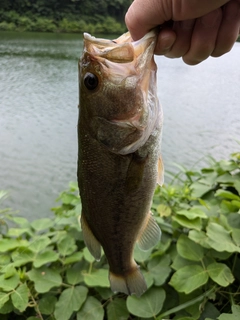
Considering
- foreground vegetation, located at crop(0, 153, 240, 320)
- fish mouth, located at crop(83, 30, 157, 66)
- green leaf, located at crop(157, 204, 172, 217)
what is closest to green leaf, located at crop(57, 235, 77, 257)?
foreground vegetation, located at crop(0, 153, 240, 320)

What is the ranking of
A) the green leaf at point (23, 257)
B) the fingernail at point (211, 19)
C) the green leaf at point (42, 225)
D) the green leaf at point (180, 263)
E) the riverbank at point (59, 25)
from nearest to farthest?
the fingernail at point (211, 19) → the green leaf at point (180, 263) → the green leaf at point (23, 257) → the green leaf at point (42, 225) → the riverbank at point (59, 25)

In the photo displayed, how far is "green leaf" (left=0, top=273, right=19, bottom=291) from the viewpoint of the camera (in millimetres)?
2336

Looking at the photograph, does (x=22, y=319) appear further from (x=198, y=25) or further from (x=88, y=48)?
(x=198, y=25)

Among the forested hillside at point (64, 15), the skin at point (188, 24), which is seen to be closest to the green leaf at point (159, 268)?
the skin at point (188, 24)

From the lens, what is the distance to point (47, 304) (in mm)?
2385

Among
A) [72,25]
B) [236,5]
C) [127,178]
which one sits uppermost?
[236,5]

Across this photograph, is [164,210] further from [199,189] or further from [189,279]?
[189,279]

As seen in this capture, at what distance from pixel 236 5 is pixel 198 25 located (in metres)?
0.18

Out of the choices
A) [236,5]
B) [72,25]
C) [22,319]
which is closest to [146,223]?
[236,5]

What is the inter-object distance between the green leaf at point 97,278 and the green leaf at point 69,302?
8cm

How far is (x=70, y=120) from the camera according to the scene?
10297mm

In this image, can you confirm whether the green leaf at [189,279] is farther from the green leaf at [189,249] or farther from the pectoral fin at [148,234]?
the pectoral fin at [148,234]

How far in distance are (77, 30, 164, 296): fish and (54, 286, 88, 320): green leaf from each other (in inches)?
32.0

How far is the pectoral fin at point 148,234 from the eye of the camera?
170 centimetres
